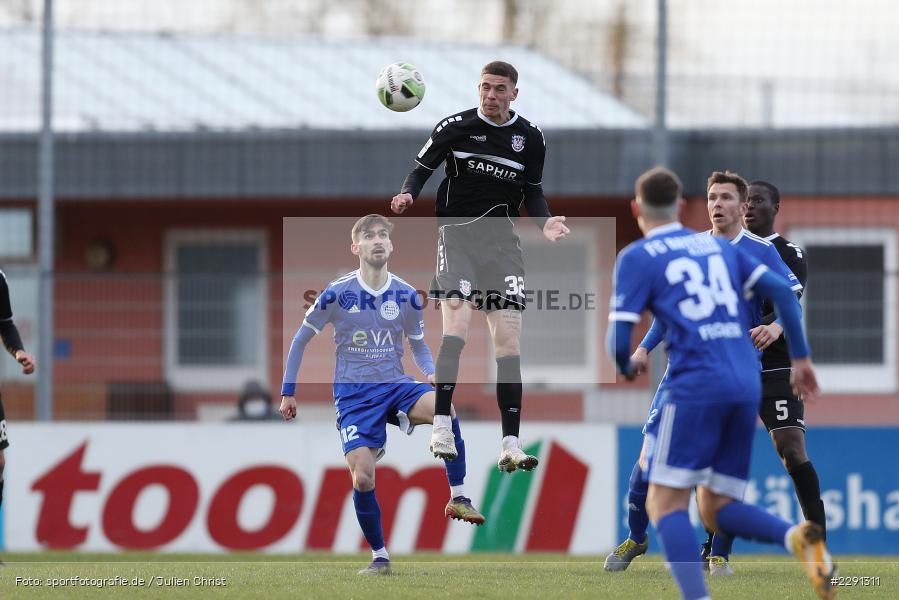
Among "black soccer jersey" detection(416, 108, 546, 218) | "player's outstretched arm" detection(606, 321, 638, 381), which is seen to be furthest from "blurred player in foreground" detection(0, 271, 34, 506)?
"player's outstretched arm" detection(606, 321, 638, 381)

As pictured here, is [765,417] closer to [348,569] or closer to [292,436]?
[348,569]

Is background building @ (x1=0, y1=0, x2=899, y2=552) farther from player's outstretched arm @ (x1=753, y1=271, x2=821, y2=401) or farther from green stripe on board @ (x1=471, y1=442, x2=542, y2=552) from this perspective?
player's outstretched arm @ (x1=753, y1=271, x2=821, y2=401)

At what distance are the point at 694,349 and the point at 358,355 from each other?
396cm

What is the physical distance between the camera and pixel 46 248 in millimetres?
A: 14594

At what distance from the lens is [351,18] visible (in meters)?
28.1

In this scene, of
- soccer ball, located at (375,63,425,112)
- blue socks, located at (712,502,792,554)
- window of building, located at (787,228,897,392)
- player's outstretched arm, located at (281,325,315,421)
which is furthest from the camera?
window of building, located at (787,228,897,392)

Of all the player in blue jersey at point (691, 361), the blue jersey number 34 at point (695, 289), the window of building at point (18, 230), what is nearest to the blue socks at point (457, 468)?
the player in blue jersey at point (691, 361)

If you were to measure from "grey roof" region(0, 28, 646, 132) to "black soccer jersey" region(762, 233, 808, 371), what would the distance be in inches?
349

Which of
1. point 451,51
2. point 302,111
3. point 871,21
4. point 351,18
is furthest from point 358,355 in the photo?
point 351,18

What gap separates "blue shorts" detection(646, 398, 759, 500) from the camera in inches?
286

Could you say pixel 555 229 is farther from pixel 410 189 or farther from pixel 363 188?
pixel 363 188

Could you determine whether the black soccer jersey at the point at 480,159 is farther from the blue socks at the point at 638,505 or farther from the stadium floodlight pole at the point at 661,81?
the stadium floodlight pole at the point at 661,81

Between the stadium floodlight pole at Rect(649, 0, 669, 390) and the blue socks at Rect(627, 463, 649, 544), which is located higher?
the stadium floodlight pole at Rect(649, 0, 669, 390)

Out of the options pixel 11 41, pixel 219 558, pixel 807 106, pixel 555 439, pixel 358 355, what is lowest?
pixel 219 558
